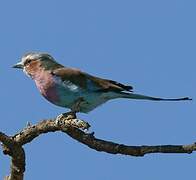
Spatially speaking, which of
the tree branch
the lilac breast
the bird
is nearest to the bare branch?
the tree branch

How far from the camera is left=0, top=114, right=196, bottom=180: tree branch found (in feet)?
19.0

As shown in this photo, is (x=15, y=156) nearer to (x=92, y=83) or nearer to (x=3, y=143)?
(x=3, y=143)

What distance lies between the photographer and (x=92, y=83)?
313 inches

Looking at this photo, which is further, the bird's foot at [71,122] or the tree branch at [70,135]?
the bird's foot at [71,122]

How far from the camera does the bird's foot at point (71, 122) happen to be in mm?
5996

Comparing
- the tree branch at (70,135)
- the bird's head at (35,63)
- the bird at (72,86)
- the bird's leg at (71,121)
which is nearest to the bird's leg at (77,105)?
the bird at (72,86)

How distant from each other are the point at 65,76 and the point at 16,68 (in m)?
0.81

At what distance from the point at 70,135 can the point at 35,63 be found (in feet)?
7.89

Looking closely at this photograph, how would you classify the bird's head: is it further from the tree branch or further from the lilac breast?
the tree branch

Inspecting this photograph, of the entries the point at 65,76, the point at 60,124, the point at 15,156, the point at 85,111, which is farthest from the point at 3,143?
the point at 65,76

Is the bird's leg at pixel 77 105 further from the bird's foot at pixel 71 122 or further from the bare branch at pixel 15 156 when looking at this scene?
the bare branch at pixel 15 156

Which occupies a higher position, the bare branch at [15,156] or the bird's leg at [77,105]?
the bird's leg at [77,105]

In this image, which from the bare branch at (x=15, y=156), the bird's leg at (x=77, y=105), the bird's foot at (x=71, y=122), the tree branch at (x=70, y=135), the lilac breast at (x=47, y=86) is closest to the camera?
the tree branch at (x=70, y=135)

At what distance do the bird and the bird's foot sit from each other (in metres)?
0.78
